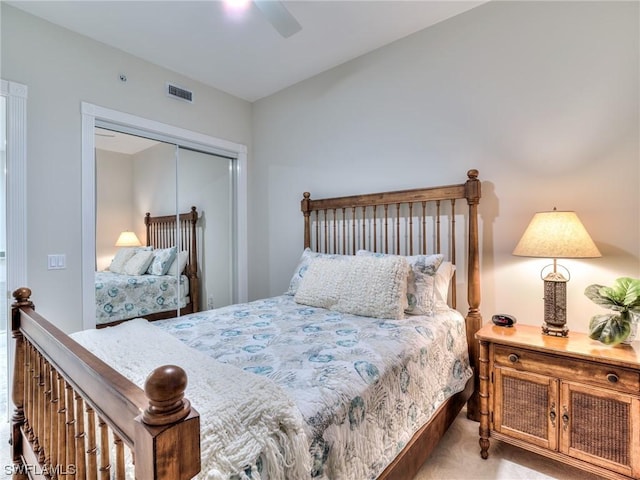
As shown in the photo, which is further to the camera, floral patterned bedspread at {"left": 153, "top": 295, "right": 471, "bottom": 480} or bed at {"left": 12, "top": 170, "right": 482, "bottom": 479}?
floral patterned bedspread at {"left": 153, "top": 295, "right": 471, "bottom": 480}

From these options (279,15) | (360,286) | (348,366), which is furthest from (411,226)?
(279,15)

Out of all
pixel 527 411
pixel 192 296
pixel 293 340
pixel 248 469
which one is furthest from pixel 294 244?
pixel 248 469

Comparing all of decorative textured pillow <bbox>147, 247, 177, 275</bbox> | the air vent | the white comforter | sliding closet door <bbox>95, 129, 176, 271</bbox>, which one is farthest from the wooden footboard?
the air vent

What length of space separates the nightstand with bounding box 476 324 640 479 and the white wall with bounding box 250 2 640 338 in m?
0.47

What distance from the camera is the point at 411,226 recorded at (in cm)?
249

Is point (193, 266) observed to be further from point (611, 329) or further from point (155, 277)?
point (611, 329)

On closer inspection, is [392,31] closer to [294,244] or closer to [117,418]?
[294,244]

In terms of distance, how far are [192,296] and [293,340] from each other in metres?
2.00

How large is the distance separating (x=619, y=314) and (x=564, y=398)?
0.49 meters

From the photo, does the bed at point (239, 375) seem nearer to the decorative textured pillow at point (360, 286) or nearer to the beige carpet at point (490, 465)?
the decorative textured pillow at point (360, 286)

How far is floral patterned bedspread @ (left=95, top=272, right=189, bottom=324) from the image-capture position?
8.41ft

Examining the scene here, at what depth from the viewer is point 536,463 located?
173 centimetres

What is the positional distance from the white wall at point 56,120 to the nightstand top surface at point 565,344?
9.38ft

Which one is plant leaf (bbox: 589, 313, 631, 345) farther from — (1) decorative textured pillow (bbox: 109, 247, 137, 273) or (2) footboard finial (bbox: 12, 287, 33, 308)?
(1) decorative textured pillow (bbox: 109, 247, 137, 273)
